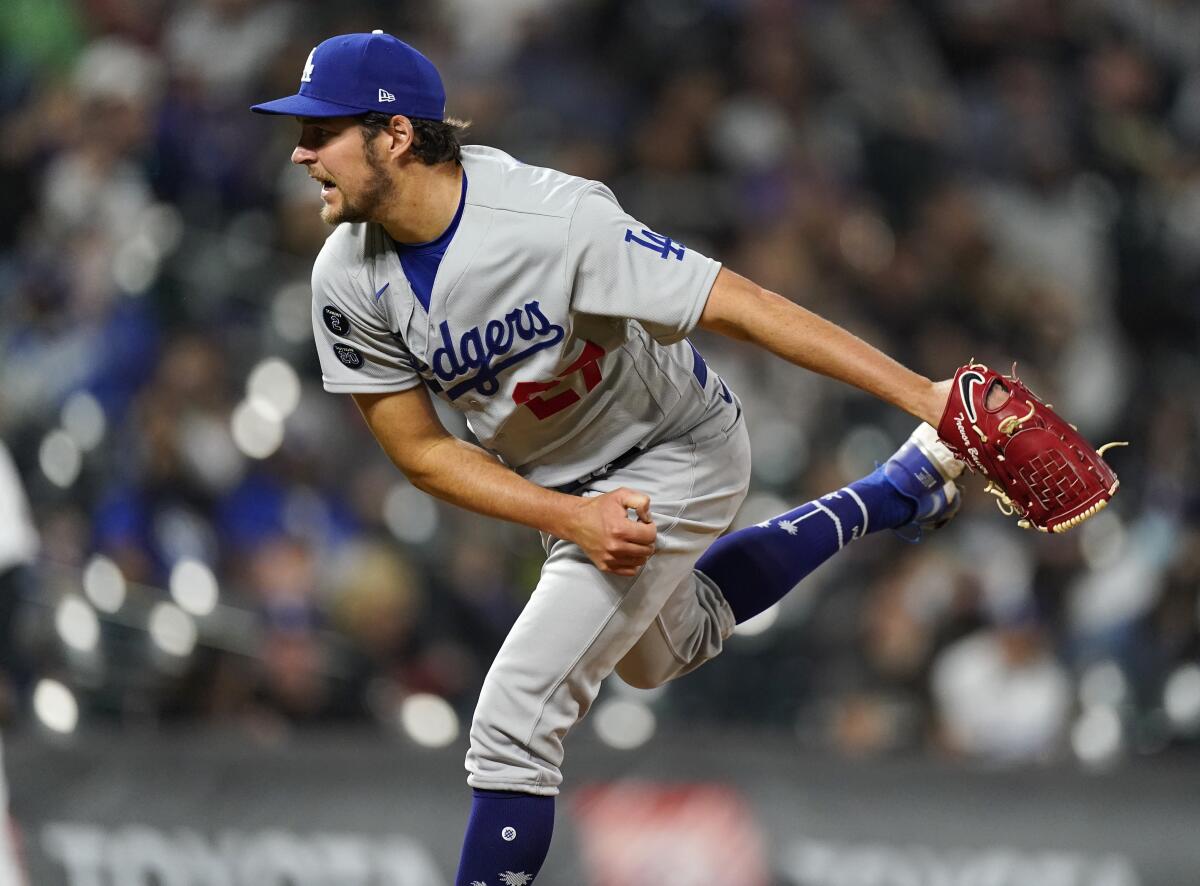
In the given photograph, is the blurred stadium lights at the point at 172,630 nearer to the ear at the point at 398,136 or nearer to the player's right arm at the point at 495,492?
the player's right arm at the point at 495,492

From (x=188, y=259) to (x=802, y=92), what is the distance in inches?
117

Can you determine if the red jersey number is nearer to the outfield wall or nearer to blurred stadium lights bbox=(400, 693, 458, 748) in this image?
the outfield wall

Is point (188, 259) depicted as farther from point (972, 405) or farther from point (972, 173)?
point (972, 405)

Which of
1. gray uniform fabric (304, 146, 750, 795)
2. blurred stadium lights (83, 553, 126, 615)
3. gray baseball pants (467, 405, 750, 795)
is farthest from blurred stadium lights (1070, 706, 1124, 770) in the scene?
blurred stadium lights (83, 553, 126, 615)

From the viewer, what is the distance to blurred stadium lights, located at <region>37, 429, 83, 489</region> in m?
6.32

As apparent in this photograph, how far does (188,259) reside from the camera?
22.2 ft

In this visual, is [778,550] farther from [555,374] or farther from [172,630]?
[172,630]

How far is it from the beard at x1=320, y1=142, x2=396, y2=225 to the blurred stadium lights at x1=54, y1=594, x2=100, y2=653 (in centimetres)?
299

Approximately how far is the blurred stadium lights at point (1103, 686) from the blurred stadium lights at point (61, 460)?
3667 millimetres

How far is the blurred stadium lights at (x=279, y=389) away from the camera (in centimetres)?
653

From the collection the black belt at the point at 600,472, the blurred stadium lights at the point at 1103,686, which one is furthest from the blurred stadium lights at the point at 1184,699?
the black belt at the point at 600,472

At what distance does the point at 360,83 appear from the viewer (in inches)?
131

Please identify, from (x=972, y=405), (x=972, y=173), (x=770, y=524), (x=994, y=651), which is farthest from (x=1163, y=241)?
(x=972, y=405)

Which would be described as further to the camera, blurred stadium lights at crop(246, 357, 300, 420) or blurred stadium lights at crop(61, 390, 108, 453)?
blurred stadium lights at crop(246, 357, 300, 420)
